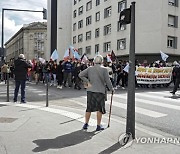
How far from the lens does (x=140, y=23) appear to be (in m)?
33.4

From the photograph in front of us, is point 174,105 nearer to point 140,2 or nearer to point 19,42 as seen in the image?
point 140,2

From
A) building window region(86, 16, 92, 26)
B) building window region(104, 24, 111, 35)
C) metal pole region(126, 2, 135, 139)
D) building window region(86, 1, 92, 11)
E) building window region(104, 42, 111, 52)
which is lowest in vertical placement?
metal pole region(126, 2, 135, 139)

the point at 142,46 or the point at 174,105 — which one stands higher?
the point at 142,46

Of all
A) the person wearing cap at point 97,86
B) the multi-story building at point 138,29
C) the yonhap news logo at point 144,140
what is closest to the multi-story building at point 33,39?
the multi-story building at point 138,29

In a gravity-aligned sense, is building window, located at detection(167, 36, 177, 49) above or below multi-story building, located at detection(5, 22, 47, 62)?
below

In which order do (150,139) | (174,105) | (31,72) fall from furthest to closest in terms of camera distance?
(31,72) < (174,105) < (150,139)

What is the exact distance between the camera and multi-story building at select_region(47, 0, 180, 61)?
33000mm

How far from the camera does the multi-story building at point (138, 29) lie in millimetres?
33000

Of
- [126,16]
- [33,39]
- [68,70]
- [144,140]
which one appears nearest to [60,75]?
[68,70]

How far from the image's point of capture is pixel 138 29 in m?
33.5

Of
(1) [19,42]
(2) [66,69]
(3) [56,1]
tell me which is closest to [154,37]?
(2) [66,69]

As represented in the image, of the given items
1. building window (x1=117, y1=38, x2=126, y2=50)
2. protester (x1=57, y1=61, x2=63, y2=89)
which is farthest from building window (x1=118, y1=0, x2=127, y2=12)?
protester (x1=57, y1=61, x2=63, y2=89)

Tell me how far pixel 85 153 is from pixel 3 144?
1585 mm

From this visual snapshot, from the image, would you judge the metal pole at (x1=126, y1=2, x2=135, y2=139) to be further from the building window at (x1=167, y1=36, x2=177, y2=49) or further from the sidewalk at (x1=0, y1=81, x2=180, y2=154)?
the building window at (x1=167, y1=36, x2=177, y2=49)
